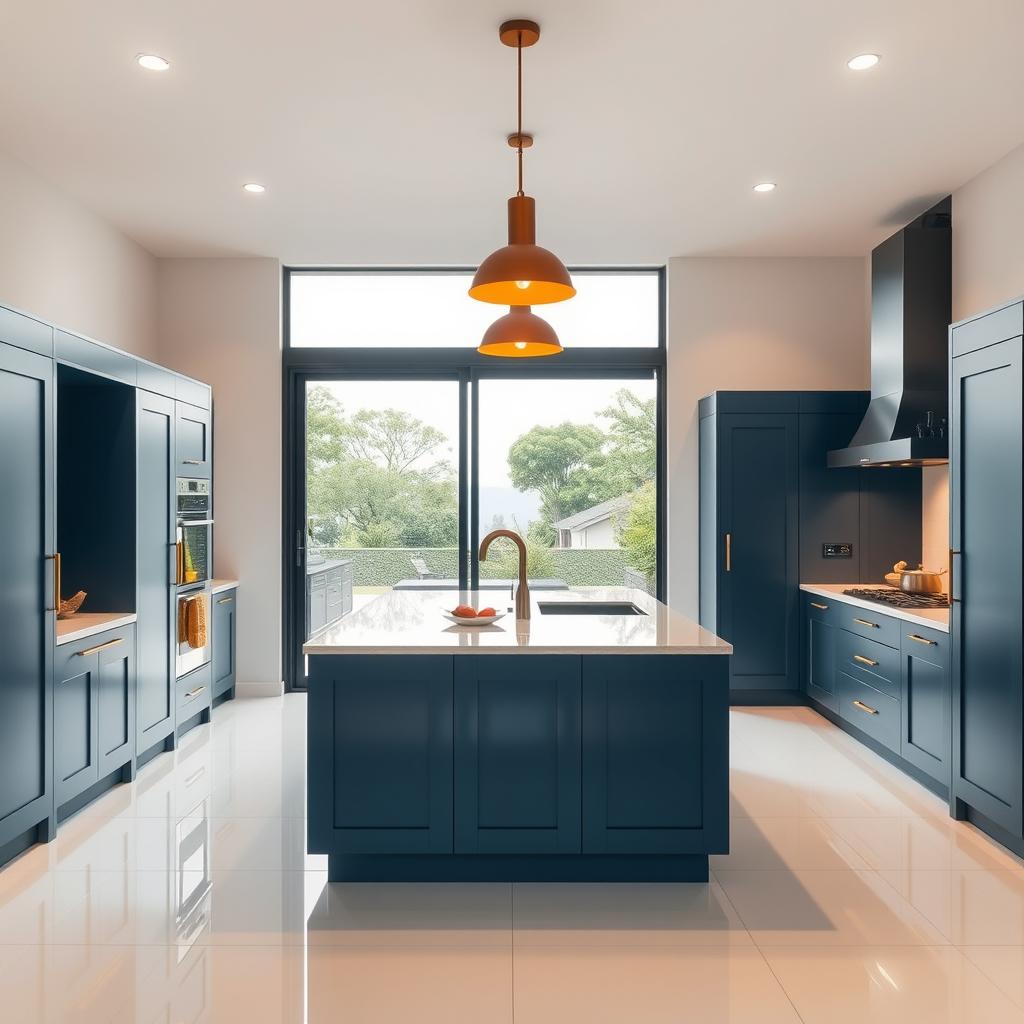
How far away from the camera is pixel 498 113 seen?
3.75 meters

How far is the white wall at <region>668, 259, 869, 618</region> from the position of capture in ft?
19.3

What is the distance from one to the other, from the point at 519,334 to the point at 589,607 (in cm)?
135

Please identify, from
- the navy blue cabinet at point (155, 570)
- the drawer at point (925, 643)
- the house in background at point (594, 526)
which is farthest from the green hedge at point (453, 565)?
the drawer at point (925, 643)

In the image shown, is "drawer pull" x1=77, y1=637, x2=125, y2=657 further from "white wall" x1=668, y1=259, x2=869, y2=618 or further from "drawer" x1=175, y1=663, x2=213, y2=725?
"white wall" x1=668, y1=259, x2=869, y2=618

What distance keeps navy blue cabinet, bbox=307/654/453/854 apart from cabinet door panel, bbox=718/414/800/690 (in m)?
3.00

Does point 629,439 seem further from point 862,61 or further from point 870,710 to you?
point 862,61

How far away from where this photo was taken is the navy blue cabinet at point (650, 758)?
287 cm

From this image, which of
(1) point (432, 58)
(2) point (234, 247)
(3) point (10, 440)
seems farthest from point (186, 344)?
(1) point (432, 58)

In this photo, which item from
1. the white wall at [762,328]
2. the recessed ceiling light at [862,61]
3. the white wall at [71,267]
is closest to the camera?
the recessed ceiling light at [862,61]

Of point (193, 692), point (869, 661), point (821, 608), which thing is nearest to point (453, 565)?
point (193, 692)

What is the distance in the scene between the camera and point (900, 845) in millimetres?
3297

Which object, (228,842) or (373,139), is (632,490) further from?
(228,842)

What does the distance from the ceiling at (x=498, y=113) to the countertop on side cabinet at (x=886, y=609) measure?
224 cm

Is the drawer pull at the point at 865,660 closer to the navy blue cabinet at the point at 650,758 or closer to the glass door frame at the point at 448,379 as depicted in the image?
the glass door frame at the point at 448,379
